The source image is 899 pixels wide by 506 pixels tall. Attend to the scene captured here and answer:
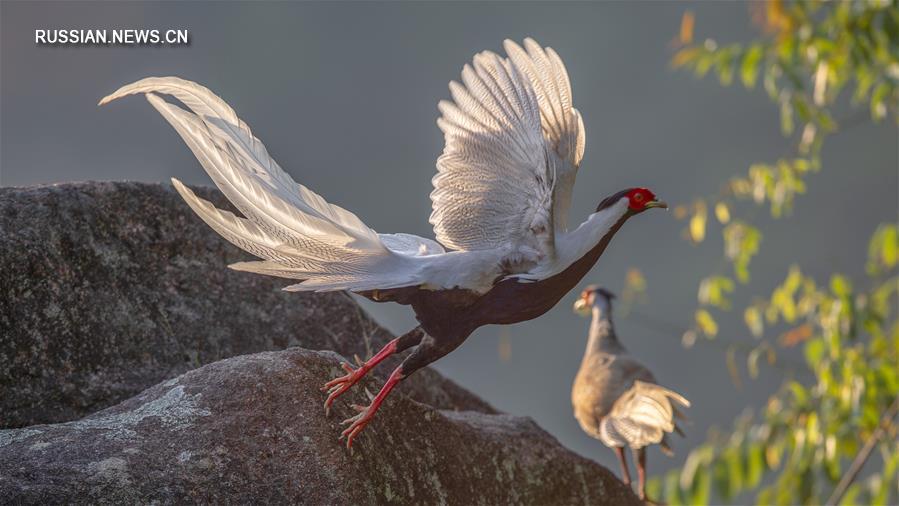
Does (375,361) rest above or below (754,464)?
above

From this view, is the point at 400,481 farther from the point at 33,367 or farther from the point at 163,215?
the point at 163,215

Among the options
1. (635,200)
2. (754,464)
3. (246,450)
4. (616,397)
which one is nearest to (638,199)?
(635,200)

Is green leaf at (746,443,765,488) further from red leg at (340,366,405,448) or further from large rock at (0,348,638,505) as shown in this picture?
red leg at (340,366,405,448)

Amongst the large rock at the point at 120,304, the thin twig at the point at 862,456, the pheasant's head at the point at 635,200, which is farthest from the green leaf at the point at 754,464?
the pheasant's head at the point at 635,200

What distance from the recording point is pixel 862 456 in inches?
119

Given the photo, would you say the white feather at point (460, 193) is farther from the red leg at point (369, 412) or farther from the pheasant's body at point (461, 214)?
the red leg at point (369, 412)

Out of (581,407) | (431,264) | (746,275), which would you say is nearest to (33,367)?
(431,264)

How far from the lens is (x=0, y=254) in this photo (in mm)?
2125

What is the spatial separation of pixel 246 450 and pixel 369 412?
0.19 meters

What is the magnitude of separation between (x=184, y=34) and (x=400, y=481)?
4.44 ft

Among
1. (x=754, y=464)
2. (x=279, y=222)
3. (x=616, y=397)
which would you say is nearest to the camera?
(x=279, y=222)

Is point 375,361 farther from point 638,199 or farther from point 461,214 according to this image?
point 638,199

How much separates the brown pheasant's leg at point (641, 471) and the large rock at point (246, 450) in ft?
2.56

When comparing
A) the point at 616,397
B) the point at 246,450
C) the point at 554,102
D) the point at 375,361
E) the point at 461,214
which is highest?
the point at 554,102
